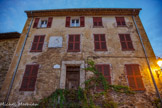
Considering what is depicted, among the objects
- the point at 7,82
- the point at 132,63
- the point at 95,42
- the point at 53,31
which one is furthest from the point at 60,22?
the point at 132,63

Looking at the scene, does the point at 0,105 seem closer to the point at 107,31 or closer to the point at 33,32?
the point at 33,32

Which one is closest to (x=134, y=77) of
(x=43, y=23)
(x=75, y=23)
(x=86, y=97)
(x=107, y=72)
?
(x=107, y=72)

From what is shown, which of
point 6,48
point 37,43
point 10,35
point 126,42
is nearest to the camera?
point 126,42

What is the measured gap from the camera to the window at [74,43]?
841cm

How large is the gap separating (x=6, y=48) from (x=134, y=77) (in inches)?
433

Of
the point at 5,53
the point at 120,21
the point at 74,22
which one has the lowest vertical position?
the point at 5,53

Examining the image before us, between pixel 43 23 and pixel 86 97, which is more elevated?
pixel 43 23

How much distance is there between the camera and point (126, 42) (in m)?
8.59

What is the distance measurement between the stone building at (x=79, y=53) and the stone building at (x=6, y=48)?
30.1 inches

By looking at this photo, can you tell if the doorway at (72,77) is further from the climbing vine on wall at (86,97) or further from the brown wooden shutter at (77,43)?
the brown wooden shutter at (77,43)

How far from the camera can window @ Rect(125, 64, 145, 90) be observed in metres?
6.86

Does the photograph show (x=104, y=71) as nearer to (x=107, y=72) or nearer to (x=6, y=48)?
(x=107, y=72)

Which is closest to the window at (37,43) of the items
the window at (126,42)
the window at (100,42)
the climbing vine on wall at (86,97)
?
the climbing vine on wall at (86,97)

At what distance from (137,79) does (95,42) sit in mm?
4200
